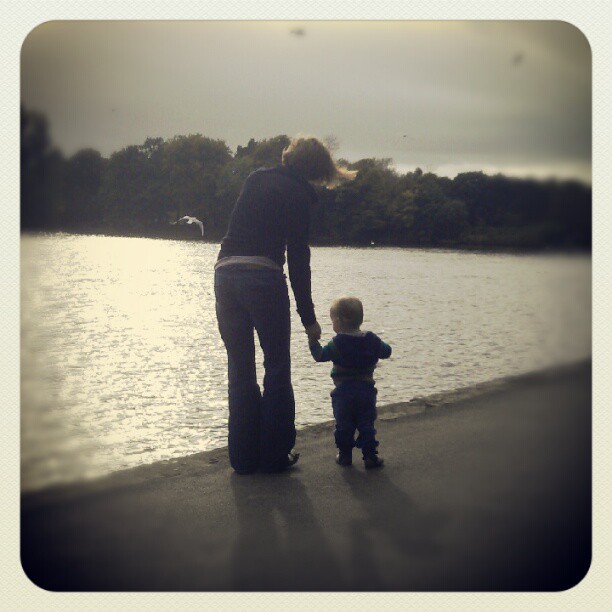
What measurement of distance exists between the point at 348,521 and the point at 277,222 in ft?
5.37

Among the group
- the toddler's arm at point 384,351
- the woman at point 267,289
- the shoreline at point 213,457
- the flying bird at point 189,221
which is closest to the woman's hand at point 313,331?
the woman at point 267,289

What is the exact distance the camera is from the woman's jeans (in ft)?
14.6

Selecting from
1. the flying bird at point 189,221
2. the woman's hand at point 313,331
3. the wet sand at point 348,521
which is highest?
the flying bird at point 189,221

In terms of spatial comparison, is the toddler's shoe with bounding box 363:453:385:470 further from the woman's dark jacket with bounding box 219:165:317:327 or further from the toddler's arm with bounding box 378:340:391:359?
the woman's dark jacket with bounding box 219:165:317:327

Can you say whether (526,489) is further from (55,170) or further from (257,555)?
(55,170)

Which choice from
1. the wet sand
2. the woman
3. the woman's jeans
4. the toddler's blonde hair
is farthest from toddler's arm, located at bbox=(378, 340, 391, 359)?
the wet sand

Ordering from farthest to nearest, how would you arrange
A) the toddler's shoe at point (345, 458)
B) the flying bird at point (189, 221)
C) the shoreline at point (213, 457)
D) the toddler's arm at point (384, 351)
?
the flying bird at point (189, 221) < the toddler's shoe at point (345, 458) < the toddler's arm at point (384, 351) < the shoreline at point (213, 457)

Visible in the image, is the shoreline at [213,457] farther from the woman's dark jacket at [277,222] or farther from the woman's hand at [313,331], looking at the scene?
the woman's dark jacket at [277,222]

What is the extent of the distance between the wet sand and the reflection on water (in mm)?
291

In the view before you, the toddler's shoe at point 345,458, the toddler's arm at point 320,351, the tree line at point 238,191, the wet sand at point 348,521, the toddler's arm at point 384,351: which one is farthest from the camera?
the toddler's shoe at point 345,458

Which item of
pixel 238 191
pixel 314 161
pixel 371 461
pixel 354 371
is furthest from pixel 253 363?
pixel 314 161

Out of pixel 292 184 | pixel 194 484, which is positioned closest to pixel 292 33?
pixel 292 184

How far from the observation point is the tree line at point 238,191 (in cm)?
430

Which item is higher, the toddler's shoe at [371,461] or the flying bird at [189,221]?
the flying bird at [189,221]
